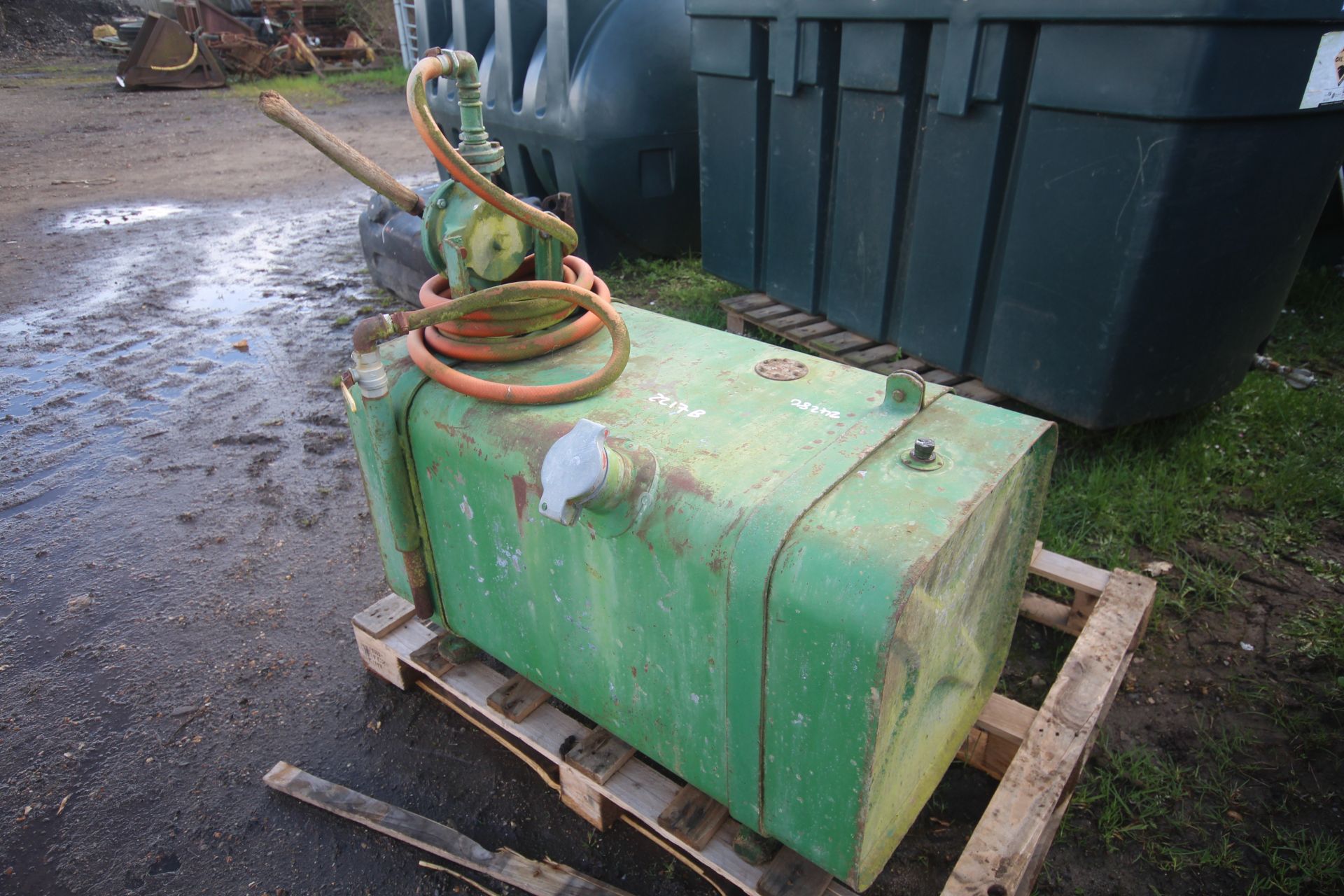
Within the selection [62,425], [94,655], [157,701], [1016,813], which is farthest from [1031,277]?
[62,425]

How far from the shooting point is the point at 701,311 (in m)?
4.00

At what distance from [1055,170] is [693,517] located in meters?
1.75

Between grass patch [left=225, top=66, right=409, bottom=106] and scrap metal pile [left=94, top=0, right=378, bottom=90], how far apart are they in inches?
10.0

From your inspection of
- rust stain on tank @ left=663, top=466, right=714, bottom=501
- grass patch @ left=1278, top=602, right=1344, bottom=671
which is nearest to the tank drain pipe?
rust stain on tank @ left=663, top=466, right=714, bottom=501

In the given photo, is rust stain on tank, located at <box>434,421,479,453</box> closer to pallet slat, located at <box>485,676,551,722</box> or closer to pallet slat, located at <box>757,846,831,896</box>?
pallet slat, located at <box>485,676,551,722</box>

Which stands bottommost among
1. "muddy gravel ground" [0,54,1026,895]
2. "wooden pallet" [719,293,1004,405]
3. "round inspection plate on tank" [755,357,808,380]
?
"muddy gravel ground" [0,54,1026,895]

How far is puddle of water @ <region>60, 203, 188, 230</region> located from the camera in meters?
6.11

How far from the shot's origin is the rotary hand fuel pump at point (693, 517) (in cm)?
116

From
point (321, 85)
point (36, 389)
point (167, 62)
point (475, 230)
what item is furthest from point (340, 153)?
point (167, 62)

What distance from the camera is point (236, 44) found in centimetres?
1179

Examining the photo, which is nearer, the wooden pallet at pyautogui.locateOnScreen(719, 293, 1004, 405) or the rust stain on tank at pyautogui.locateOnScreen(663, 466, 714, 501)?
the rust stain on tank at pyautogui.locateOnScreen(663, 466, 714, 501)

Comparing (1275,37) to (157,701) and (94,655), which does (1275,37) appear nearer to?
(157,701)

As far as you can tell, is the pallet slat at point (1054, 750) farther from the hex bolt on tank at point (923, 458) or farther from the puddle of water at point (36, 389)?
the puddle of water at point (36, 389)

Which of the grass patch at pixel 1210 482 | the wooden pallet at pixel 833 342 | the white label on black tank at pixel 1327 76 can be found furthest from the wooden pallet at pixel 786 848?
the white label on black tank at pixel 1327 76
